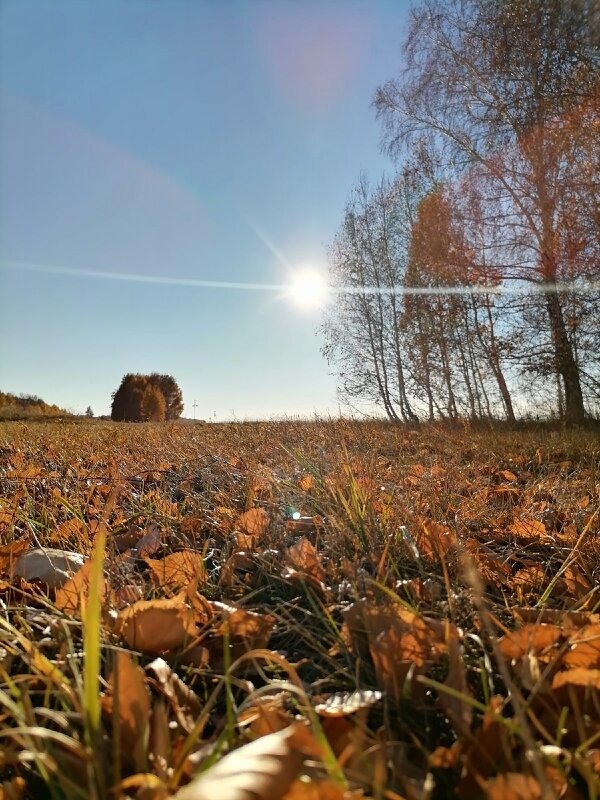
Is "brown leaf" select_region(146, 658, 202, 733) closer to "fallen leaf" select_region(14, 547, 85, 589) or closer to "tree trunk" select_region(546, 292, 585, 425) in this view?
"fallen leaf" select_region(14, 547, 85, 589)

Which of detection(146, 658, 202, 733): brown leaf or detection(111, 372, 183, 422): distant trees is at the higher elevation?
detection(111, 372, 183, 422): distant trees

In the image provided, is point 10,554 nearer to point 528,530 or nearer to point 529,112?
point 528,530

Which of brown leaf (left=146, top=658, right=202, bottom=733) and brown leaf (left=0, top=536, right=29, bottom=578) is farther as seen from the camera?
brown leaf (left=0, top=536, right=29, bottom=578)

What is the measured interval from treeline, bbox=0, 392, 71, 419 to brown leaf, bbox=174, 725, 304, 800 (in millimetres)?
16241

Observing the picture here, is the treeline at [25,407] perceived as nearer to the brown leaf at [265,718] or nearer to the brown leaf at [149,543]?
the brown leaf at [149,543]

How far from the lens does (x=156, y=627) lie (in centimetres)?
81

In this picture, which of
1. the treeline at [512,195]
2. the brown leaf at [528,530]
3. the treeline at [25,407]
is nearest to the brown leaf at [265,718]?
the brown leaf at [528,530]

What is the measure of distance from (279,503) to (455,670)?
1.17 m

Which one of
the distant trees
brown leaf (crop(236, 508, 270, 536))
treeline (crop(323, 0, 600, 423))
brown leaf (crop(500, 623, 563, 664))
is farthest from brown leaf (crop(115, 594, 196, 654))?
the distant trees

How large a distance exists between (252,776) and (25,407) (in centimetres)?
2083

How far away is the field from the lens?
51 cm

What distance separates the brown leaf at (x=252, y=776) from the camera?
39cm

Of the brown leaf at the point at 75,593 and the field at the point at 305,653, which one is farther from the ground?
the brown leaf at the point at 75,593

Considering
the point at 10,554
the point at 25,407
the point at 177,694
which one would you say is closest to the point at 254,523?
the point at 10,554
